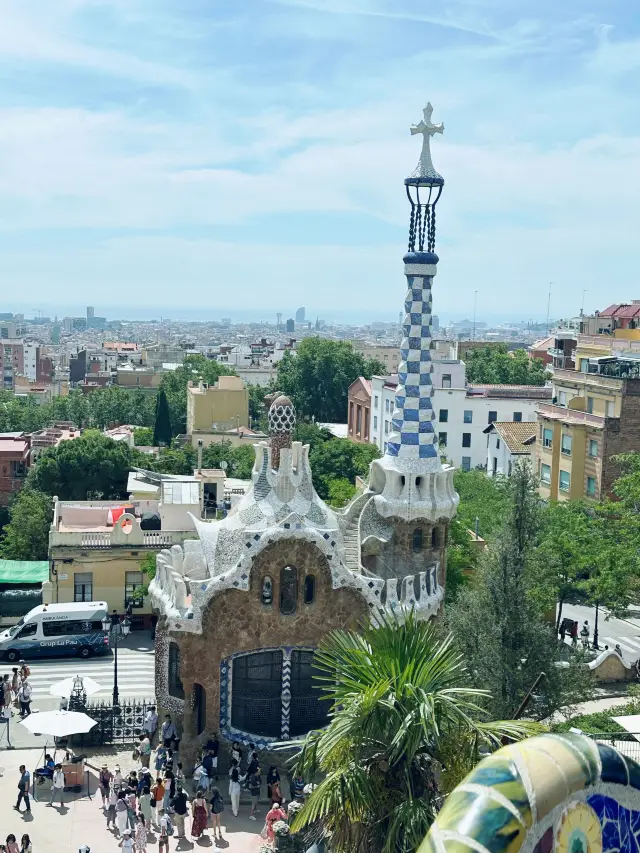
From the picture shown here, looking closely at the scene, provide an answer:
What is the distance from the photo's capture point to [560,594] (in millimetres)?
39719

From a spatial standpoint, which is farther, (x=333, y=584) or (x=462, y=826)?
(x=333, y=584)

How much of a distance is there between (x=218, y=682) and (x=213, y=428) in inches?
2388

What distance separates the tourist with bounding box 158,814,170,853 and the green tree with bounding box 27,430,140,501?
35.8m

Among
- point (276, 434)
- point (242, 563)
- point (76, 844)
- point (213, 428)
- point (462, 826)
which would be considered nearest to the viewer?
point (462, 826)

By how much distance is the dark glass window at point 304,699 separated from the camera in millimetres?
27016

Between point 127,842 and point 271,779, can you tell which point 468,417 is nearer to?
point 271,779

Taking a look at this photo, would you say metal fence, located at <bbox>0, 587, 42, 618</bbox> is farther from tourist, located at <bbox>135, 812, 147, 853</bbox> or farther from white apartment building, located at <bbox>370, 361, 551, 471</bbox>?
white apartment building, located at <bbox>370, 361, 551, 471</bbox>

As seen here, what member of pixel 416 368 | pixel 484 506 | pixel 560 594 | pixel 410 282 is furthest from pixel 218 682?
pixel 484 506

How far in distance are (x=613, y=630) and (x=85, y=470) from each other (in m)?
29.5

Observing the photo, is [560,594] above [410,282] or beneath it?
beneath

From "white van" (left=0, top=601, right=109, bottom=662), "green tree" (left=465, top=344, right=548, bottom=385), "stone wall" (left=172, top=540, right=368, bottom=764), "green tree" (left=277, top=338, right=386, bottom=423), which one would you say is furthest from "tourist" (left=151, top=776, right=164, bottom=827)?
"green tree" (left=465, top=344, right=548, bottom=385)

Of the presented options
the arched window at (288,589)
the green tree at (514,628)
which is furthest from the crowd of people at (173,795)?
the green tree at (514,628)

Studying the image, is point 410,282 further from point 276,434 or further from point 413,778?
point 413,778

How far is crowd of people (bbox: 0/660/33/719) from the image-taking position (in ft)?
97.1
